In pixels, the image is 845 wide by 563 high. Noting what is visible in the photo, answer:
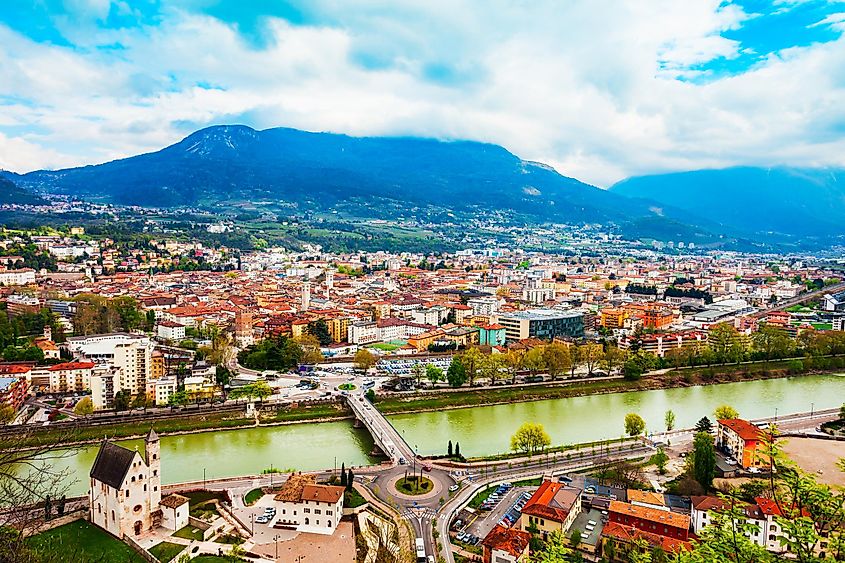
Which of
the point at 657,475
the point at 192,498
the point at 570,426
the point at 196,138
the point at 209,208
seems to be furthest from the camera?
the point at 196,138

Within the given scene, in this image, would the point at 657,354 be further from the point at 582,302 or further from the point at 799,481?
the point at 799,481

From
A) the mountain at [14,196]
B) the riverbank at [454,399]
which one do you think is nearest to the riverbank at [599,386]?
the riverbank at [454,399]

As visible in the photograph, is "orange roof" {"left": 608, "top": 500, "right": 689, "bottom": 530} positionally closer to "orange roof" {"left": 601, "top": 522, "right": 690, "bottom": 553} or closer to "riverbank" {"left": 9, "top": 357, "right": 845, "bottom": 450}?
"orange roof" {"left": 601, "top": 522, "right": 690, "bottom": 553}

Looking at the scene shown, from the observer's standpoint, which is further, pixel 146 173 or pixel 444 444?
pixel 146 173

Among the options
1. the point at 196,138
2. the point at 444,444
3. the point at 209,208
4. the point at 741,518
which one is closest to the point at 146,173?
the point at 196,138

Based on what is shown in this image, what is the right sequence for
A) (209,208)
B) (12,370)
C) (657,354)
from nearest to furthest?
(12,370)
(657,354)
(209,208)
